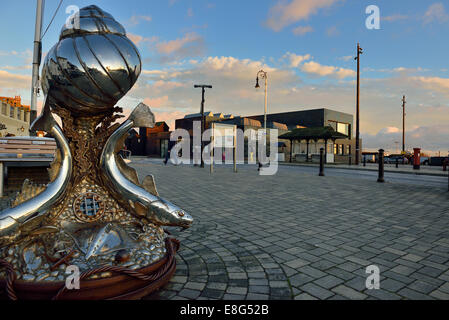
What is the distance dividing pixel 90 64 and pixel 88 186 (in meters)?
1.19

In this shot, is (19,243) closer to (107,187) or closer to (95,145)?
(107,187)

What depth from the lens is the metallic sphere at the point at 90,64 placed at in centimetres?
222

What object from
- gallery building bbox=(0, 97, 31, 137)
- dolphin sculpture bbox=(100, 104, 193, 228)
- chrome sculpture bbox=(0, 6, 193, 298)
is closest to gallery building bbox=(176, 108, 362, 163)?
gallery building bbox=(0, 97, 31, 137)

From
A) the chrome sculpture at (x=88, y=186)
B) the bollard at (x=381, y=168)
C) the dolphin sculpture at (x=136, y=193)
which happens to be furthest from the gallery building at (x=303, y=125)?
the chrome sculpture at (x=88, y=186)

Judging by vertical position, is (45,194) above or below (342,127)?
below

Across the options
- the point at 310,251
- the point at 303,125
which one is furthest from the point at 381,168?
the point at 303,125

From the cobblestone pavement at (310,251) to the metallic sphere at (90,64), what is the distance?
1912 millimetres

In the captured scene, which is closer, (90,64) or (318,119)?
(90,64)

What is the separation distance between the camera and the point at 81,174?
2572mm

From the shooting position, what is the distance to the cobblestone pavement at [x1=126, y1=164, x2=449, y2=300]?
234cm

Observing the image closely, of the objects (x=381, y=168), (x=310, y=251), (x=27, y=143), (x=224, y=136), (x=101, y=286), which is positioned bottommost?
(x=310, y=251)

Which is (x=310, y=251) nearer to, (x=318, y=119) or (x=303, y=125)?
(x=318, y=119)

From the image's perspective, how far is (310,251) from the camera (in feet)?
10.9
